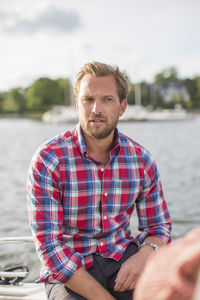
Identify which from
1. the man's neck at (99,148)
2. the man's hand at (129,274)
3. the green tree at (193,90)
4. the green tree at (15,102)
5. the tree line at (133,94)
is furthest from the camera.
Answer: the green tree at (15,102)

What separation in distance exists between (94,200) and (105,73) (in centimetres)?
78

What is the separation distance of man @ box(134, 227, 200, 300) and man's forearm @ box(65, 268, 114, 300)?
1278 mm

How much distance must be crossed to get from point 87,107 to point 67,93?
276ft

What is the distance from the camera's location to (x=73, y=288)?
206 cm

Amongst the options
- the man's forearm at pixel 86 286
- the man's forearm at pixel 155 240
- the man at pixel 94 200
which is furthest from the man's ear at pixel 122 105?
the man's forearm at pixel 86 286

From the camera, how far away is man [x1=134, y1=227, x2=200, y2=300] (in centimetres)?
73

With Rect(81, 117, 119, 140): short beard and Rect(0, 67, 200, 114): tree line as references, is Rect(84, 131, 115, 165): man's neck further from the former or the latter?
Rect(0, 67, 200, 114): tree line

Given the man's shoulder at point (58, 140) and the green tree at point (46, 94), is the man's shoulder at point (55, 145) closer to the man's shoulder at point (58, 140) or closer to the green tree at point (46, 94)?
the man's shoulder at point (58, 140)

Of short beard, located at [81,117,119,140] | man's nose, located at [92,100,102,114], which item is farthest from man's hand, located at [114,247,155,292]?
man's nose, located at [92,100,102,114]

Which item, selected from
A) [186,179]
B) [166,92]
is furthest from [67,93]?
[186,179]

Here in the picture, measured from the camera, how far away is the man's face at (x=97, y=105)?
2270 mm

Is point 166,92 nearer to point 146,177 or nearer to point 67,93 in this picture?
point 67,93

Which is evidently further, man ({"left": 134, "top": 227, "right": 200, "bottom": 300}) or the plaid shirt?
the plaid shirt

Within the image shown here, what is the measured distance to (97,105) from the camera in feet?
7.41
